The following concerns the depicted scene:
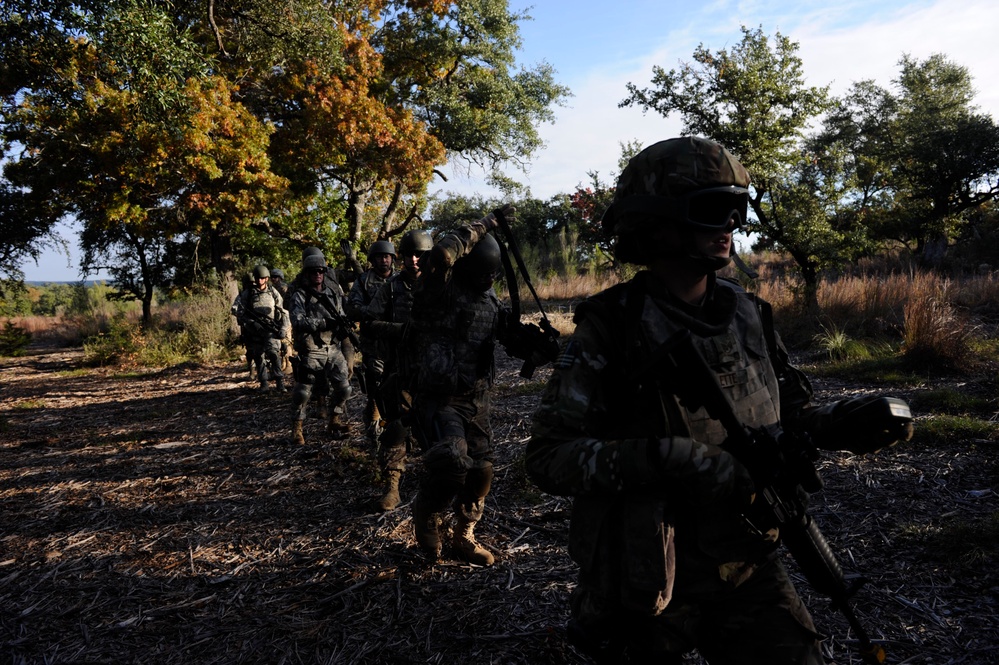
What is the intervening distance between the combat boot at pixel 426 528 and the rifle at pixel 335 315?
141 inches

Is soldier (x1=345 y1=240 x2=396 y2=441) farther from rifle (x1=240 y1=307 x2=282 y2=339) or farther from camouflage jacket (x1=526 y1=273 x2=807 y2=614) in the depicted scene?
camouflage jacket (x1=526 y1=273 x2=807 y2=614)

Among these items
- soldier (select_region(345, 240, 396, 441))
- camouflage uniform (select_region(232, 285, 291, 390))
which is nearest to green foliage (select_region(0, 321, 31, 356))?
camouflage uniform (select_region(232, 285, 291, 390))

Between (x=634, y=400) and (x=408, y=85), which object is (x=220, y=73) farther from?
(x=634, y=400)

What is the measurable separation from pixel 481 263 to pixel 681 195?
236cm

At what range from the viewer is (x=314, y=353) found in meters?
7.16

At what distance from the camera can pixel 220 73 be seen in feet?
49.5

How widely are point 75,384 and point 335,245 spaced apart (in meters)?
8.00

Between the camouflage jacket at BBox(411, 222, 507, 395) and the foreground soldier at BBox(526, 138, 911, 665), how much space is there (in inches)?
87.6

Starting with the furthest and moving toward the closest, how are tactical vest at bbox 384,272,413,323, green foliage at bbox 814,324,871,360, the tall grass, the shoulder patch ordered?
green foliage at bbox 814,324,871,360
the tall grass
tactical vest at bbox 384,272,413,323
the shoulder patch

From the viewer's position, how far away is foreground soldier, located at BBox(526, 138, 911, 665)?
1.51m

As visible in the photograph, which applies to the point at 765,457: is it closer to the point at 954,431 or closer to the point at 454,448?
the point at 454,448

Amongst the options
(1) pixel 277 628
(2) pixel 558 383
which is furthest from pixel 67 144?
(2) pixel 558 383

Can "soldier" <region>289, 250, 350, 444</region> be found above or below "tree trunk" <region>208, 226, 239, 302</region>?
below

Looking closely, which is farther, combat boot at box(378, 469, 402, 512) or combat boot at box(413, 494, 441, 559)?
combat boot at box(378, 469, 402, 512)
